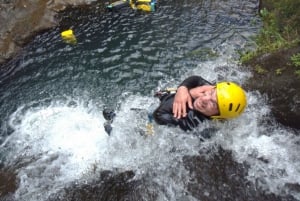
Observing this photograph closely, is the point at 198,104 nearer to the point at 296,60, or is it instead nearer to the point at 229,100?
the point at 229,100

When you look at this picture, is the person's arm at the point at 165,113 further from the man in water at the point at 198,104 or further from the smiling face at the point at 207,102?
the smiling face at the point at 207,102

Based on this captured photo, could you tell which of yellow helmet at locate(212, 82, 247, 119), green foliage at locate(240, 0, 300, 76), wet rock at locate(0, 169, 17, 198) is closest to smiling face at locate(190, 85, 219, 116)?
yellow helmet at locate(212, 82, 247, 119)

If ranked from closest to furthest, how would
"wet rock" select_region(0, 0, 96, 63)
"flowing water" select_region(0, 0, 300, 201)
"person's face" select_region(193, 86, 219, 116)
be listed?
1. "person's face" select_region(193, 86, 219, 116)
2. "flowing water" select_region(0, 0, 300, 201)
3. "wet rock" select_region(0, 0, 96, 63)

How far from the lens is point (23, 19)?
469 inches

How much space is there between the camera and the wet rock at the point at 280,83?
21.8ft

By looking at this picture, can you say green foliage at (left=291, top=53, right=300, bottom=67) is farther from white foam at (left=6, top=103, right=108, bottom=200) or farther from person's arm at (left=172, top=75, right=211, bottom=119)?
white foam at (left=6, top=103, right=108, bottom=200)

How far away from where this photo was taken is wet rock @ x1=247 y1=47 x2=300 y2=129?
6.65 metres

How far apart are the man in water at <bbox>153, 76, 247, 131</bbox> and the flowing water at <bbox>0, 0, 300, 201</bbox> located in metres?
0.31

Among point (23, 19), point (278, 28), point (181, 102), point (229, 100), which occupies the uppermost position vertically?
point (229, 100)

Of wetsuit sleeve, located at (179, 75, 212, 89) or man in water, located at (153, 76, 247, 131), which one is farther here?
wetsuit sleeve, located at (179, 75, 212, 89)

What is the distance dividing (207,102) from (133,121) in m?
2.36

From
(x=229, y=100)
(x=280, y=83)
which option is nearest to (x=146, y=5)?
(x=280, y=83)

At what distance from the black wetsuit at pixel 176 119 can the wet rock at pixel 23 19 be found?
21.5ft

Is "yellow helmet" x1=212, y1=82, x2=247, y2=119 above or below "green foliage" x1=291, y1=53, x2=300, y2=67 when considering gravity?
above
